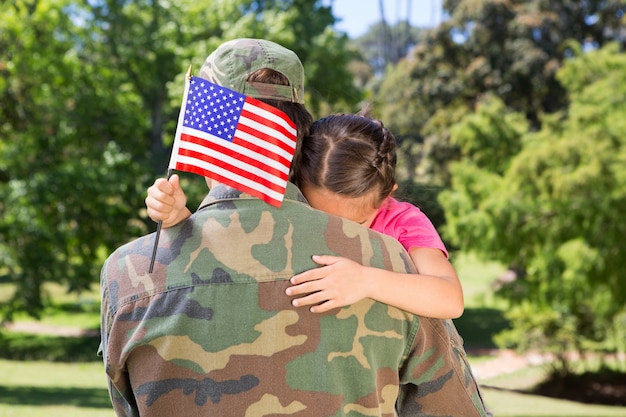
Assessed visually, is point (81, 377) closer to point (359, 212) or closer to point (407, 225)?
point (407, 225)

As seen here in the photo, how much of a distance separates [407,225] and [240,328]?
79 centimetres

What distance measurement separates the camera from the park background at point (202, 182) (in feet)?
43.9

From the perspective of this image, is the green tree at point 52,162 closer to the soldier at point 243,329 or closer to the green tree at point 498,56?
the green tree at point 498,56

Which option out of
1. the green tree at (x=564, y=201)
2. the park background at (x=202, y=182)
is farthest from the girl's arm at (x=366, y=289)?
the green tree at (x=564, y=201)

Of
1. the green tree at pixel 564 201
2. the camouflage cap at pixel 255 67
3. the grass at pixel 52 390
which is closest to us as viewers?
the camouflage cap at pixel 255 67

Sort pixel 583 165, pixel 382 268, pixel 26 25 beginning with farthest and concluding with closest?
pixel 26 25
pixel 583 165
pixel 382 268

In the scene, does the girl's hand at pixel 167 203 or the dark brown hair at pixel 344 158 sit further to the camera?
the dark brown hair at pixel 344 158

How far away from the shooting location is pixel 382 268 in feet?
5.94

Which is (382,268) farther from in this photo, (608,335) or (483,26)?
(483,26)

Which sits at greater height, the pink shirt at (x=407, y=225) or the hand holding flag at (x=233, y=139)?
the hand holding flag at (x=233, y=139)

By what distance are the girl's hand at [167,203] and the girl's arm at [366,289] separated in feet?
1.01

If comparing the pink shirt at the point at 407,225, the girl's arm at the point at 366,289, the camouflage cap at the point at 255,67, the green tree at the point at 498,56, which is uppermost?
the green tree at the point at 498,56

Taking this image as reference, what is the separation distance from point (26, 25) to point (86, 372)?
25.7ft

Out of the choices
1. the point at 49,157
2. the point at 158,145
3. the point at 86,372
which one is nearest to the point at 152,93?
the point at 158,145
